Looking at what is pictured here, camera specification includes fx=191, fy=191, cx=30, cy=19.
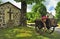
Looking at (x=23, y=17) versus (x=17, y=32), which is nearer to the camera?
(x=17, y=32)

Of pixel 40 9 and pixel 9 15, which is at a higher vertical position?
pixel 40 9

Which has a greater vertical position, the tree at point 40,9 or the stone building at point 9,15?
the tree at point 40,9

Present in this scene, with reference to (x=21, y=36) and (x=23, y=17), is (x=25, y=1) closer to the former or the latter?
(x=23, y=17)

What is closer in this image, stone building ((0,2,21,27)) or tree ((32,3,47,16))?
stone building ((0,2,21,27))

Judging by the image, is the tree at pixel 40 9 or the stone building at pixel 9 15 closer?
the stone building at pixel 9 15

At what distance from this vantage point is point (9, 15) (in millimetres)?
31406

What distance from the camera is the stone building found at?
3113 cm

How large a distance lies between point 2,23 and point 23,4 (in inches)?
197

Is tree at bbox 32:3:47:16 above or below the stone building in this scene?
above

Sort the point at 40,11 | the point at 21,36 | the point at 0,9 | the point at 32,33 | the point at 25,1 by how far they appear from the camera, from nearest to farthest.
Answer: the point at 21,36 < the point at 32,33 < the point at 25,1 < the point at 0,9 < the point at 40,11

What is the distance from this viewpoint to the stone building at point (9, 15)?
31.1 metres

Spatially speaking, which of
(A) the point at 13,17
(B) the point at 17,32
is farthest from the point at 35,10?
(B) the point at 17,32

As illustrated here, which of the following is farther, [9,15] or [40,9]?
[40,9]

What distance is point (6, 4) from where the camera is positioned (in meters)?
31.5
